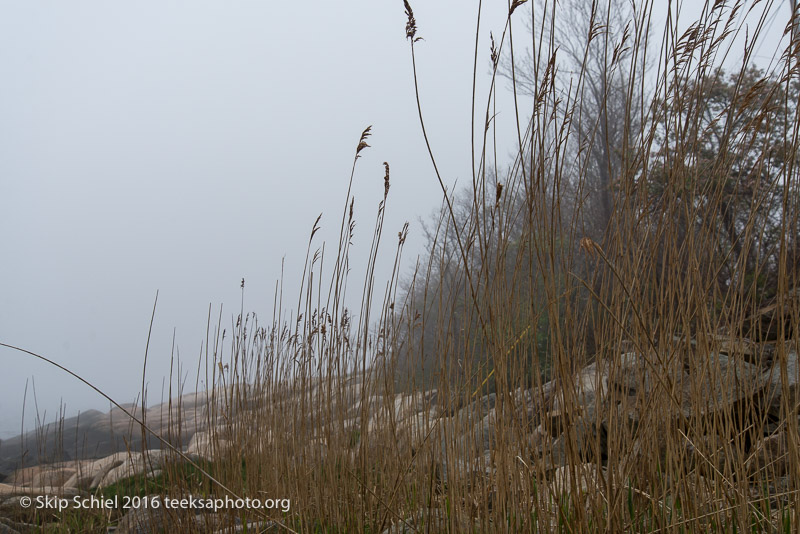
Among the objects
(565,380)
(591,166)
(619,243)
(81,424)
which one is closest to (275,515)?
(565,380)

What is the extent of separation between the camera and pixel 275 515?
1.70m

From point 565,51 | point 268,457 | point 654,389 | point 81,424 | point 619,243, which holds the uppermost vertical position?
point 565,51

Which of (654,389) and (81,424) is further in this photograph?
(81,424)

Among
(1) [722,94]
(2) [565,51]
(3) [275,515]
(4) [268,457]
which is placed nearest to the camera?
(3) [275,515]

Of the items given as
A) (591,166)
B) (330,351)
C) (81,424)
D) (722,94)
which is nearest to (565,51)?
(591,166)

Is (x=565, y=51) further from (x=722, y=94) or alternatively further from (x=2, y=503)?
(x=2, y=503)

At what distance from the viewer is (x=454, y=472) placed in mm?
1176

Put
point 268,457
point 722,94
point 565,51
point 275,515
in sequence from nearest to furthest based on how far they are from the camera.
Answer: point 275,515
point 268,457
point 722,94
point 565,51

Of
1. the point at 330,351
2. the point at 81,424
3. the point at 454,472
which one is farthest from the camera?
the point at 81,424

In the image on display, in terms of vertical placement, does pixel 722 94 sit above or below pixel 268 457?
above

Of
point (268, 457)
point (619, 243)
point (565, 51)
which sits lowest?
point (268, 457)

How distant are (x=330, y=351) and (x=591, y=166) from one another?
7.99 metres

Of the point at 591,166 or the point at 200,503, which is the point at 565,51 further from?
the point at 200,503

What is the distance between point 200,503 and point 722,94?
226 inches
